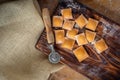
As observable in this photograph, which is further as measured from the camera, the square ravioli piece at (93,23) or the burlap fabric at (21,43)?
the square ravioli piece at (93,23)

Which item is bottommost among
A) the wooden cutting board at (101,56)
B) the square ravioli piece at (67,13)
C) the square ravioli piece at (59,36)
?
the wooden cutting board at (101,56)

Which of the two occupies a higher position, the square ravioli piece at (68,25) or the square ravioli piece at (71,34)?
the square ravioli piece at (68,25)

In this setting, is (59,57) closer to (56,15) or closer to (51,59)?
(51,59)

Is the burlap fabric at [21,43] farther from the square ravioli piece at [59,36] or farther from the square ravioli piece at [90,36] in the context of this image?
the square ravioli piece at [90,36]

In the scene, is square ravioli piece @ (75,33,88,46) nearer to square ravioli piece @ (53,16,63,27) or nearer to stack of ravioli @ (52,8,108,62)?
stack of ravioli @ (52,8,108,62)


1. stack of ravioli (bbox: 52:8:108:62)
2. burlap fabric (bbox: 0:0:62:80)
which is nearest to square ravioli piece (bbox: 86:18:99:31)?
stack of ravioli (bbox: 52:8:108:62)

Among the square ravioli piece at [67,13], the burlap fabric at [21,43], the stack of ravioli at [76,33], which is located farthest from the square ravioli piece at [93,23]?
the burlap fabric at [21,43]

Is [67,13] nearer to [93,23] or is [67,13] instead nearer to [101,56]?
[93,23]
